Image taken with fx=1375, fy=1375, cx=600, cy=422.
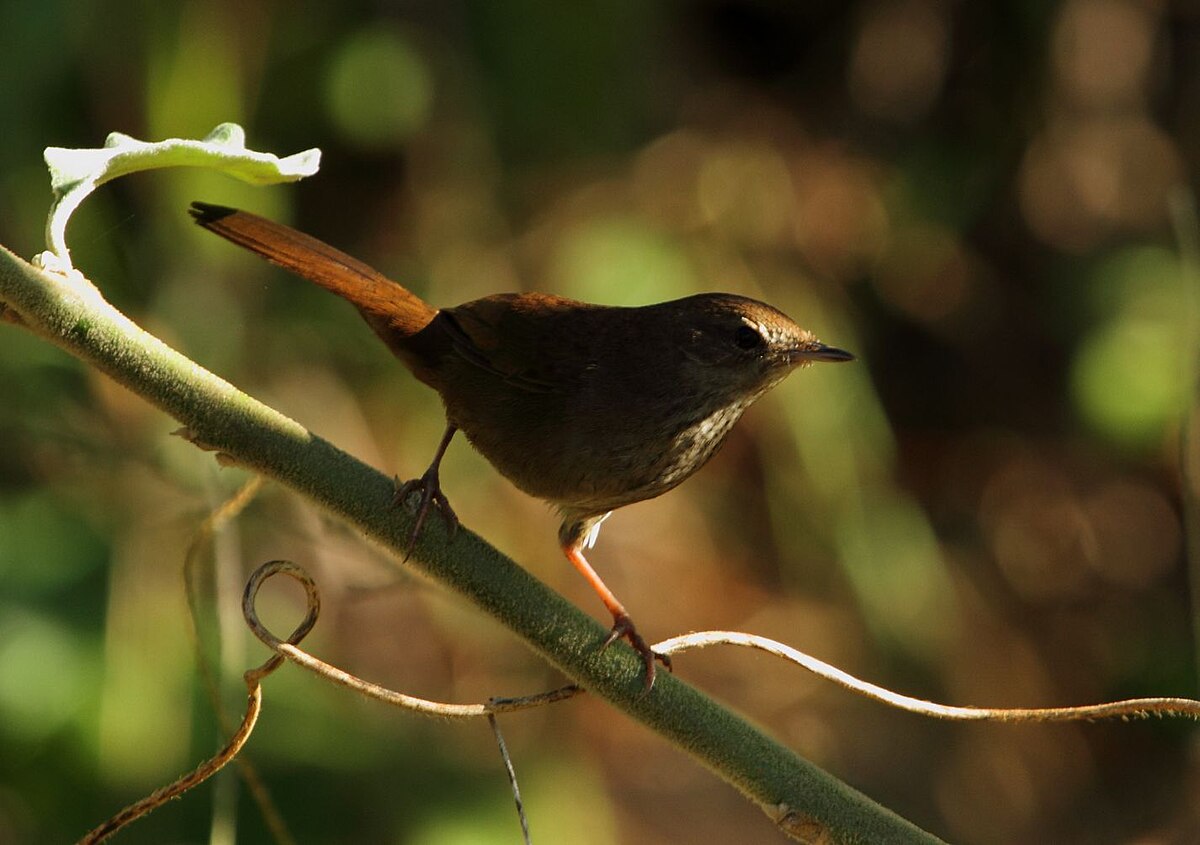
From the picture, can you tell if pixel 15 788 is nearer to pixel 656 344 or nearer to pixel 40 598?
pixel 40 598

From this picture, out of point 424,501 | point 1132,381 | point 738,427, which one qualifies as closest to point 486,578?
point 424,501

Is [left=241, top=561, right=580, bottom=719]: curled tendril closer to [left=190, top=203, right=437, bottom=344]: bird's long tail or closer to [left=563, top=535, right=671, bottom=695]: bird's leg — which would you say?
[left=563, top=535, right=671, bottom=695]: bird's leg

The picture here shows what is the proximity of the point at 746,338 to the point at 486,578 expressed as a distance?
1.58m

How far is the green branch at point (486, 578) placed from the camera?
1898mm

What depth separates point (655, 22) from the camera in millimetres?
5855

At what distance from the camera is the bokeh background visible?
4137 mm

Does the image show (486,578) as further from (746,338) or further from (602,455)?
(746,338)

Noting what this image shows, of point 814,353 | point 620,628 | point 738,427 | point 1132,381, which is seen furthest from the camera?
point 738,427

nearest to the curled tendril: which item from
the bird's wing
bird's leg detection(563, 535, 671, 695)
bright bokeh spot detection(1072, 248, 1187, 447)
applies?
bird's leg detection(563, 535, 671, 695)

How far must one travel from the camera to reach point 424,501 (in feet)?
7.91

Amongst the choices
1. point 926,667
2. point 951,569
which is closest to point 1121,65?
point 951,569

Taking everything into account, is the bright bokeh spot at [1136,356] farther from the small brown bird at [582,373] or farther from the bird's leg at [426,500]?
the bird's leg at [426,500]

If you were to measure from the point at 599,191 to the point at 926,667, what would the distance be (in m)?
2.43

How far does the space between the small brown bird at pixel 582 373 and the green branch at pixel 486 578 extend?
111cm
